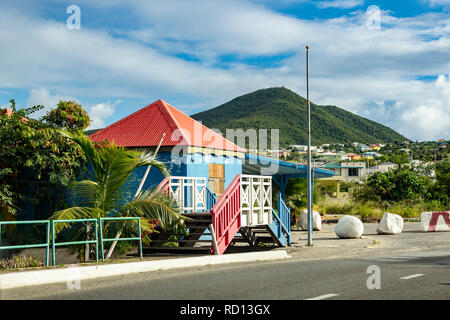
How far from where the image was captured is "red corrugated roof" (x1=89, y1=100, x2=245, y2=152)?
67.3 feet

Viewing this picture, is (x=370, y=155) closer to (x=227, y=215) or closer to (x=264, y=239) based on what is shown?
(x=264, y=239)

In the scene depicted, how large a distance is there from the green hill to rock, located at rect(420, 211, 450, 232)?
5094cm

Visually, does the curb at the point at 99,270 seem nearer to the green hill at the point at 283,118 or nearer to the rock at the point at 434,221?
the rock at the point at 434,221

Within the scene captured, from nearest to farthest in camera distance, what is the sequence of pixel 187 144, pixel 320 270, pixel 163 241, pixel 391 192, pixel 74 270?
pixel 74 270 → pixel 320 270 → pixel 163 241 → pixel 187 144 → pixel 391 192

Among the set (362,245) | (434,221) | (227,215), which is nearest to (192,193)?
(227,215)

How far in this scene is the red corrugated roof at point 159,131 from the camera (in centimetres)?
2050

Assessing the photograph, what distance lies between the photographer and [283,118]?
88.8 meters

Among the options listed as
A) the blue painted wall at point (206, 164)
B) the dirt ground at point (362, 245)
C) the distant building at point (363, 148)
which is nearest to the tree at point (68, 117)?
the blue painted wall at point (206, 164)

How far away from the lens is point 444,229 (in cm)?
2873

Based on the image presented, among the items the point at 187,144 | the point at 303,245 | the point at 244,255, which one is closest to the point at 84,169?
the point at 187,144

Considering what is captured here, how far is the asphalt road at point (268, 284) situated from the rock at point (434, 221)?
14.9 m

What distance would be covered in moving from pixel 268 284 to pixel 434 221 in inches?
815
